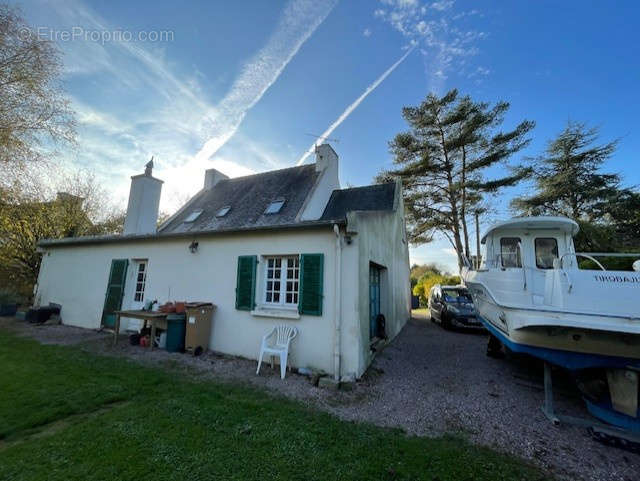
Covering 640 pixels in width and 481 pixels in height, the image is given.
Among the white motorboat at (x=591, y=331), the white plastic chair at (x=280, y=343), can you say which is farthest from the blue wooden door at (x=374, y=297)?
the white motorboat at (x=591, y=331)

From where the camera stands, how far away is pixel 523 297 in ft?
15.2

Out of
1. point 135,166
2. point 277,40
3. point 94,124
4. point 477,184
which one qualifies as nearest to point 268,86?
point 277,40

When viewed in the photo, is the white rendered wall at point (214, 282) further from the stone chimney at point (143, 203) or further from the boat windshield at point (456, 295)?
the boat windshield at point (456, 295)

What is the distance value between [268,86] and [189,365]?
870 cm

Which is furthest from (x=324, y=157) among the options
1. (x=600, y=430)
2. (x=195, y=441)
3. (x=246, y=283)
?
(x=600, y=430)

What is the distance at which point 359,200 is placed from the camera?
11023 millimetres

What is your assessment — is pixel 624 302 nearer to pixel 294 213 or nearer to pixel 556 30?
pixel 556 30

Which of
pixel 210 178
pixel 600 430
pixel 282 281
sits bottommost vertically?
pixel 600 430

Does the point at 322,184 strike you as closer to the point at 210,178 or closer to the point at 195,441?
the point at 210,178

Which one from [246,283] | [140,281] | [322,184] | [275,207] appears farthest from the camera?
[322,184]

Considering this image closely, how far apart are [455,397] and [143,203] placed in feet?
39.7

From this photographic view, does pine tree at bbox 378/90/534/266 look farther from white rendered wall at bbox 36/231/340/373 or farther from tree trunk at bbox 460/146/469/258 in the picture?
white rendered wall at bbox 36/231/340/373

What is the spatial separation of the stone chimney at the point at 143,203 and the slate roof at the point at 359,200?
711 cm

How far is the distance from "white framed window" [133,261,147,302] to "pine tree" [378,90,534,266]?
1458 centimetres
